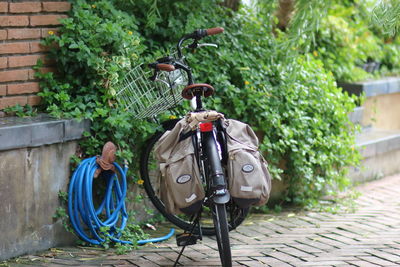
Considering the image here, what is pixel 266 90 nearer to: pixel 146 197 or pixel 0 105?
pixel 146 197

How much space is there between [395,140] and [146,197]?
3.46m

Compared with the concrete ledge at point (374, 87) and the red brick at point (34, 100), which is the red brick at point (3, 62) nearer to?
the red brick at point (34, 100)

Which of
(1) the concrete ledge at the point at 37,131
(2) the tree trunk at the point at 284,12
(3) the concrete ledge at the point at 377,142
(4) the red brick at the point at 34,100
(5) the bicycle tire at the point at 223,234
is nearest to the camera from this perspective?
(5) the bicycle tire at the point at 223,234

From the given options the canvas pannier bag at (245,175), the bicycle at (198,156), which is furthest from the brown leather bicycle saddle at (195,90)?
the canvas pannier bag at (245,175)

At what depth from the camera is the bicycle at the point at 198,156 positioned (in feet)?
13.9

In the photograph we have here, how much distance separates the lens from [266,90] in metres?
6.30

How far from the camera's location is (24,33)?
520 cm

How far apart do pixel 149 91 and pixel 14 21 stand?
1.04 meters

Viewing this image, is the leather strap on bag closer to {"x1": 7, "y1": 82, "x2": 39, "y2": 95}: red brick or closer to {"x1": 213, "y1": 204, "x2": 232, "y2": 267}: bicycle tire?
{"x1": 213, "y1": 204, "x2": 232, "y2": 267}: bicycle tire

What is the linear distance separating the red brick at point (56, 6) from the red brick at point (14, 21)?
19 cm

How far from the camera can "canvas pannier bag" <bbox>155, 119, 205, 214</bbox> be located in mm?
4289

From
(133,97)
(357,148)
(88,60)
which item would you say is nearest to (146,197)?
(133,97)

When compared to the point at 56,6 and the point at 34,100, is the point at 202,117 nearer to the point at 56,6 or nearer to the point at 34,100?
the point at 34,100

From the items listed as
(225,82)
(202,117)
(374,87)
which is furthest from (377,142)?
(202,117)
